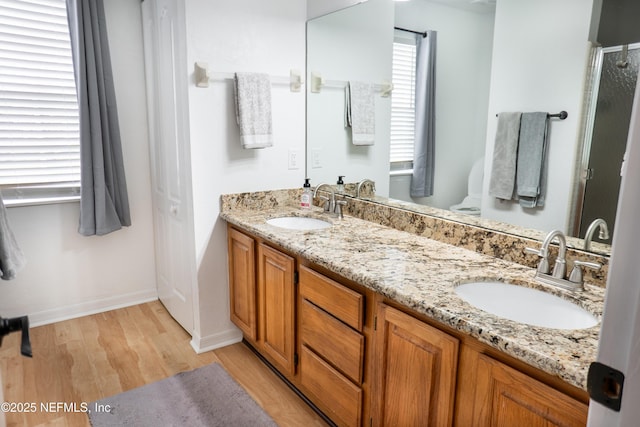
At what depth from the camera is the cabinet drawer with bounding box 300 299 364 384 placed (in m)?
1.61

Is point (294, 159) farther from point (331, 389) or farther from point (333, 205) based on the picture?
point (331, 389)

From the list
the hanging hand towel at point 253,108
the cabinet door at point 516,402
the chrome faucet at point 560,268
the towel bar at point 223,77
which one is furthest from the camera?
the hanging hand towel at point 253,108

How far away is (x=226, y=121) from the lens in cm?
242

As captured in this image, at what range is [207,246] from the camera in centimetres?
250

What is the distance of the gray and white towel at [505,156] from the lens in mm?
1665

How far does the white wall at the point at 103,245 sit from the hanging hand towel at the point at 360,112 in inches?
58.9

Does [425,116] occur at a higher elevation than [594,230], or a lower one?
higher

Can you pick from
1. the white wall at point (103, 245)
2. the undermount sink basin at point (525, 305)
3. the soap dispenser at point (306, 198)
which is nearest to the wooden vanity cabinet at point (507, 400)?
the undermount sink basin at point (525, 305)

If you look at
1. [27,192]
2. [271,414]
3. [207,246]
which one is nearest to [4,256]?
[207,246]

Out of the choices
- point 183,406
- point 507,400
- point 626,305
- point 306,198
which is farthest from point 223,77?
point 626,305

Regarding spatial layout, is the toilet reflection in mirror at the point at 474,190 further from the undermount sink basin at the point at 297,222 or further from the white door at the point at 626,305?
the white door at the point at 626,305

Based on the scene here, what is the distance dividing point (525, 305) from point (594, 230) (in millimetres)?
339

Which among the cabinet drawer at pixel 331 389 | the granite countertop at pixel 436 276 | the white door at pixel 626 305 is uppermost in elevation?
the white door at pixel 626 305

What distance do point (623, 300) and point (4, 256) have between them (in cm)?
178
